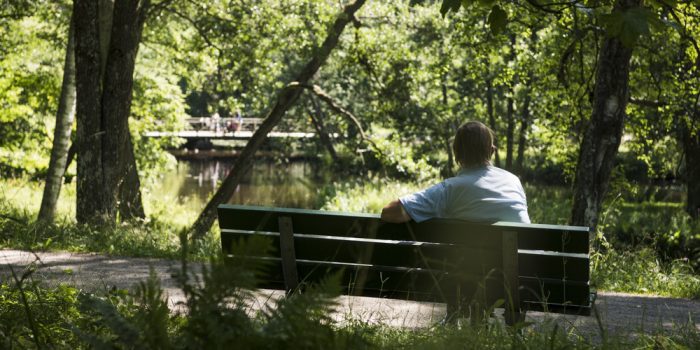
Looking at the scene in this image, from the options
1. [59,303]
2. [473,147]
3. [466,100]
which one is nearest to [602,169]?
[473,147]

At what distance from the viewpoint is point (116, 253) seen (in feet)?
28.6

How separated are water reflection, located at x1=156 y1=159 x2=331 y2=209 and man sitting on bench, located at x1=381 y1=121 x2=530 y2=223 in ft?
82.3

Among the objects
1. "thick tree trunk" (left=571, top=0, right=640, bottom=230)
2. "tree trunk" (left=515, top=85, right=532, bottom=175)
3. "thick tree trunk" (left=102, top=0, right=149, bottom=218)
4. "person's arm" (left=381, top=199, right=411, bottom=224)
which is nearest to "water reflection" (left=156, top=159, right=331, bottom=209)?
"tree trunk" (left=515, top=85, right=532, bottom=175)

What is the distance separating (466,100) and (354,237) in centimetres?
2937

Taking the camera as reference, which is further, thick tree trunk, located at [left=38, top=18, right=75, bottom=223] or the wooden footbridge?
the wooden footbridge

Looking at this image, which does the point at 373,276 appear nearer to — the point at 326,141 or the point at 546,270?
the point at 546,270

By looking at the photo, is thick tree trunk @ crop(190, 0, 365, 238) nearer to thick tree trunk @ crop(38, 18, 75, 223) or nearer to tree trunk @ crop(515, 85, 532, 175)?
thick tree trunk @ crop(38, 18, 75, 223)

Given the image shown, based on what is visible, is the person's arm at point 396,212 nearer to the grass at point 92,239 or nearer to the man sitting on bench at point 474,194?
the man sitting on bench at point 474,194

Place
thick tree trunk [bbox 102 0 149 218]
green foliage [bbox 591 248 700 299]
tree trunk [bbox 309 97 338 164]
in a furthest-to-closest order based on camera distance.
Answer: tree trunk [bbox 309 97 338 164]
thick tree trunk [bbox 102 0 149 218]
green foliage [bbox 591 248 700 299]

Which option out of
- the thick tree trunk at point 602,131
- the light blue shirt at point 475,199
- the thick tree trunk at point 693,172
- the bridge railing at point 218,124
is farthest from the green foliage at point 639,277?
the bridge railing at point 218,124

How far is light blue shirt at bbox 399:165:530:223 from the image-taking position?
14.5 ft

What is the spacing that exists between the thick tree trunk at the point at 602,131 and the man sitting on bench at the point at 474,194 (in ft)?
13.6

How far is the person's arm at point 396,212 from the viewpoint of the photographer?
4.25 m

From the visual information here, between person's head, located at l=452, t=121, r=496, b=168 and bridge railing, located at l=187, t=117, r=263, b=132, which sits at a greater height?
person's head, located at l=452, t=121, r=496, b=168
